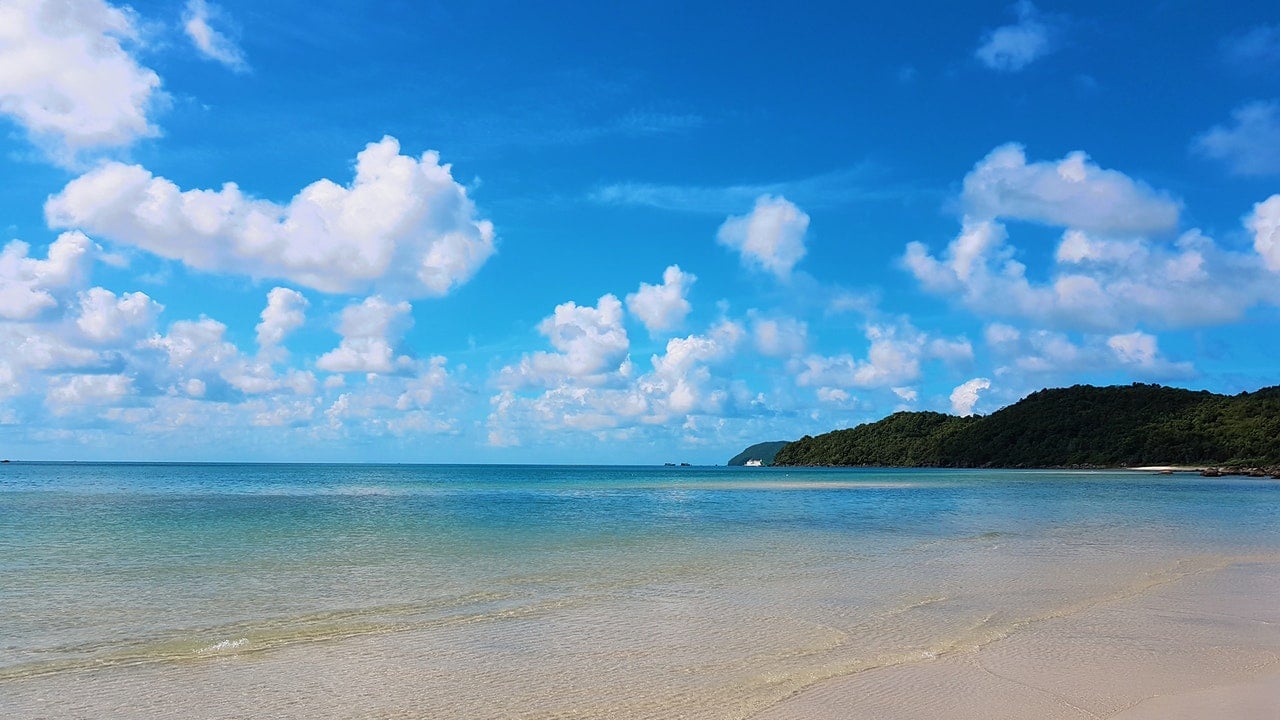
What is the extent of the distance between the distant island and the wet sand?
98.8 meters

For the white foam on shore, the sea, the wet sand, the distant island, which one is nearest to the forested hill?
the distant island

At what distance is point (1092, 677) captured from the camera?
8648 mm

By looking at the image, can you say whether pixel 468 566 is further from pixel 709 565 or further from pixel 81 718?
pixel 81 718

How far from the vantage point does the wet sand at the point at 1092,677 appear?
24.7 feet

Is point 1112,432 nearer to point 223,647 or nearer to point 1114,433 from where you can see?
point 1114,433

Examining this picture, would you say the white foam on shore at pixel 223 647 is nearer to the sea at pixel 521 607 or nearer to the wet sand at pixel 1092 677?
the sea at pixel 521 607

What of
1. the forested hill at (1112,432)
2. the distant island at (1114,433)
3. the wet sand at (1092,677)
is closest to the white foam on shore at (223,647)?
the wet sand at (1092,677)

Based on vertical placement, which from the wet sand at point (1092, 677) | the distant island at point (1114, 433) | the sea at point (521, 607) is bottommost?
the sea at point (521, 607)

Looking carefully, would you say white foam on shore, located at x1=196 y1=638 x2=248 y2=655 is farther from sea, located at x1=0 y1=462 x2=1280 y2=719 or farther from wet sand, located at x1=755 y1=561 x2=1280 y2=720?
wet sand, located at x1=755 y1=561 x2=1280 y2=720

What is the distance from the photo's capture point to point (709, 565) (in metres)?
18.0

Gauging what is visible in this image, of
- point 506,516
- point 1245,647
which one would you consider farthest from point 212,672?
point 506,516

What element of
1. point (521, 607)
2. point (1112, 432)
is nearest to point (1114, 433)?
point (1112, 432)

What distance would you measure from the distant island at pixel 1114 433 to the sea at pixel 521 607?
92.4 meters

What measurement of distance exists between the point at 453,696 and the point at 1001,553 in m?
16.6
